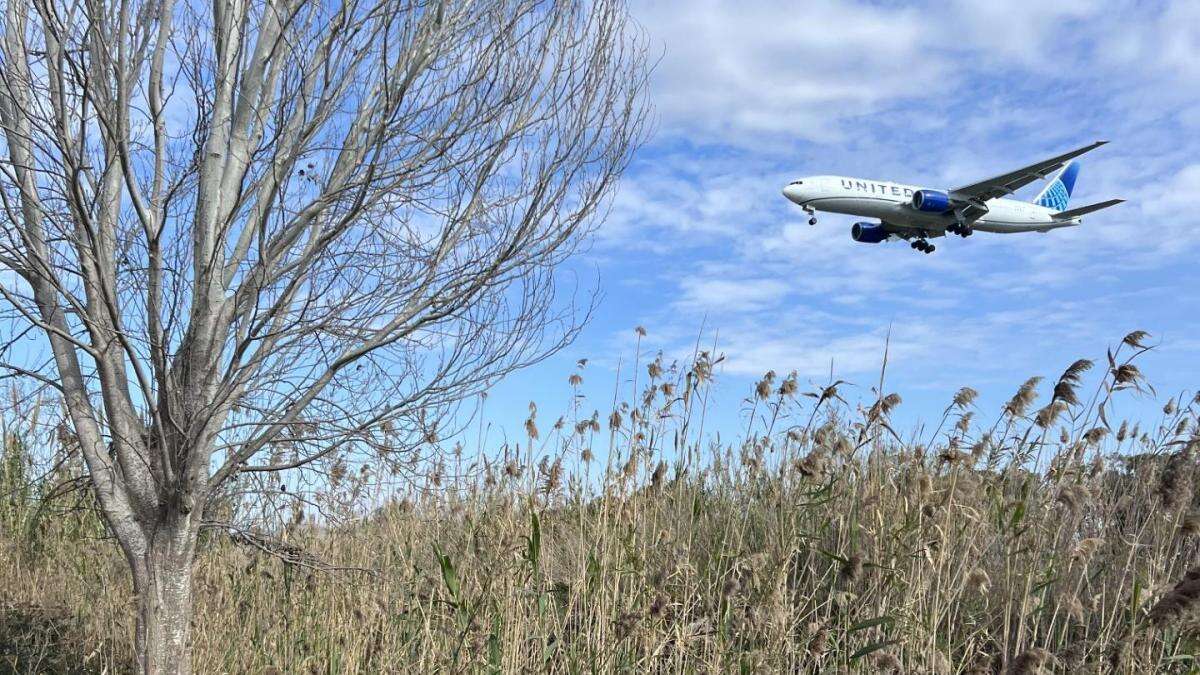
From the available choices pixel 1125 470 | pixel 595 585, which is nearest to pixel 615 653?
pixel 595 585

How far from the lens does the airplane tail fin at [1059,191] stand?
Result: 47.2 m

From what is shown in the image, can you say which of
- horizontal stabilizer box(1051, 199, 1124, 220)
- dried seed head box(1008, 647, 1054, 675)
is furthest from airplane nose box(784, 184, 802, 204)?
dried seed head box(1008, 647, 1054, 675)

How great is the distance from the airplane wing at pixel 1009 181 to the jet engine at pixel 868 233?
2624 millimetres

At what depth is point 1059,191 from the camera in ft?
162

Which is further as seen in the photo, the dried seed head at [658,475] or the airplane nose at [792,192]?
the airplane nose at [792,192]

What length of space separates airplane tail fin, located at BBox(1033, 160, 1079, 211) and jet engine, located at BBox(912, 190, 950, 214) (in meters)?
17.5

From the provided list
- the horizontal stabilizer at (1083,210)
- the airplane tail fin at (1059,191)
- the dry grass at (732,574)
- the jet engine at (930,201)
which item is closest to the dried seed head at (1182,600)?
the dry grass at (732,574)

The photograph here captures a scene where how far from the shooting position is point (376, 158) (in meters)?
4.11

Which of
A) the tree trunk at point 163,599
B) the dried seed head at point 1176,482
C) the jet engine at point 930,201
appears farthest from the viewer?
the jet engine at point 930,201

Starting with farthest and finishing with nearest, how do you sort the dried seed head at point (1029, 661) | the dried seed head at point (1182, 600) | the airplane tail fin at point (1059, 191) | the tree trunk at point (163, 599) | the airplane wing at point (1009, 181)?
the airplane tail fin at point (1059, 191)
the airplane wing at point (1009, 181)
the tree trunk at point (163, 599)
the dried seed head at point (1029, 661)
the dried seed head at point (1182, 600)

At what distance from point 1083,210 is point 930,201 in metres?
12.6

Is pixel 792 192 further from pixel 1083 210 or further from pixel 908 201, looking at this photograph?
pixel 1083 210

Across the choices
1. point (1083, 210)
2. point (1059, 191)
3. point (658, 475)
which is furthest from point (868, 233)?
point (658, 475)

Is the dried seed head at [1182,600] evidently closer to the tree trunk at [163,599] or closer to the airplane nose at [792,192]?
the tree trunk at [163,599]
